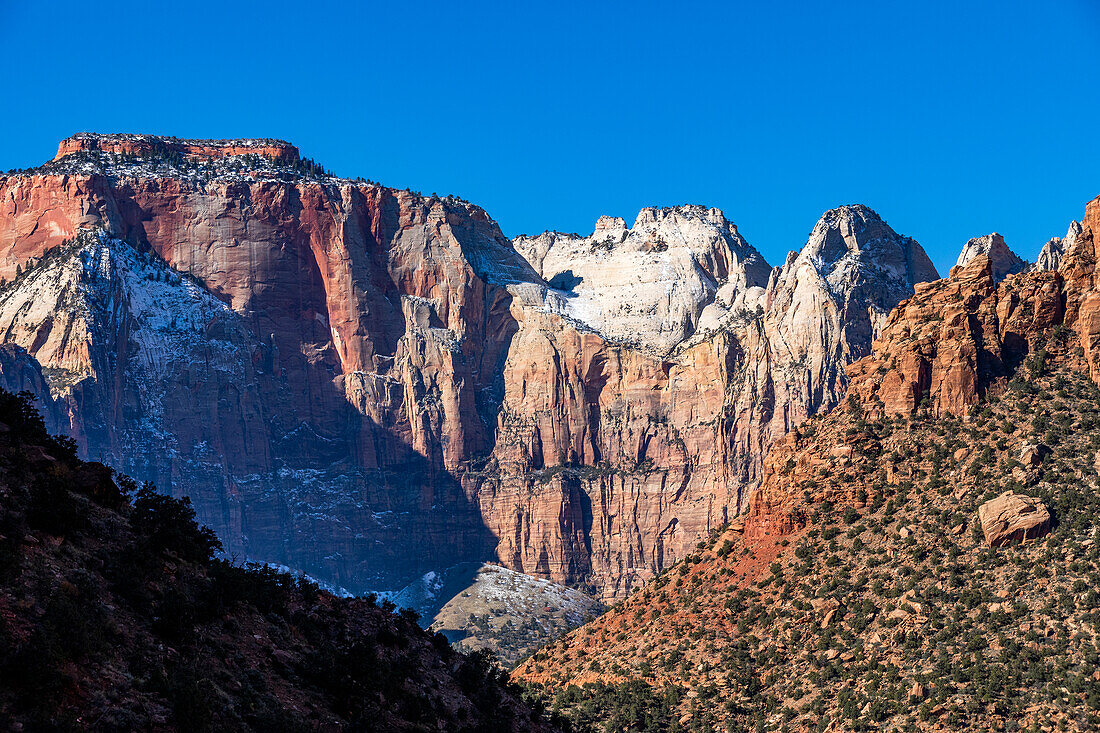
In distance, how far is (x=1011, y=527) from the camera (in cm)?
7606

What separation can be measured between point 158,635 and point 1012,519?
56.3 m

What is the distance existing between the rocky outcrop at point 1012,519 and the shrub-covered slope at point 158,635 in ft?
123

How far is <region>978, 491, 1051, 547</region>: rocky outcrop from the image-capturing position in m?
75.2

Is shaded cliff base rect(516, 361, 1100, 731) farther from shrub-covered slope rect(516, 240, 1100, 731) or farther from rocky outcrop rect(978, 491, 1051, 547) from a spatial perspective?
rocky outcrop rect(978, 491, 1051, 547)

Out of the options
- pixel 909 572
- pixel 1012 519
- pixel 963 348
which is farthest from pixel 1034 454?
pixel 963 348

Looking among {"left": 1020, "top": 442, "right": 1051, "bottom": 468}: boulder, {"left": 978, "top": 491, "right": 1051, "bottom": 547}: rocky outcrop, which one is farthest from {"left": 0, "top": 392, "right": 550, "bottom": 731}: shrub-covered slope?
{"left": 1020, "top": 442, "right": 1051, "bottom": 468}: boulder

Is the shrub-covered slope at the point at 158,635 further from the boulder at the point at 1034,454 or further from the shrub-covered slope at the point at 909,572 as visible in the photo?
the boulder at the point at 1034,454

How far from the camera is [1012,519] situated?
76.3 metres

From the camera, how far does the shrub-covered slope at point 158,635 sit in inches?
1215

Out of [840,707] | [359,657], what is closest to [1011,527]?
[840,707]

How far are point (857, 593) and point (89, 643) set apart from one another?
58772mm

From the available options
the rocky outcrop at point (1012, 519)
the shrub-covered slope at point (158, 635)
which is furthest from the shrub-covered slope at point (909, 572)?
the shrub-covered slope at point (158, 635)

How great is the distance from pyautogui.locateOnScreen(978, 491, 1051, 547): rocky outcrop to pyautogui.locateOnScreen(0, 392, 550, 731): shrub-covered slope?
3753 centimetres

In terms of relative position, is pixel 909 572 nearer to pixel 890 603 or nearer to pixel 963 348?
pixel 890 603
